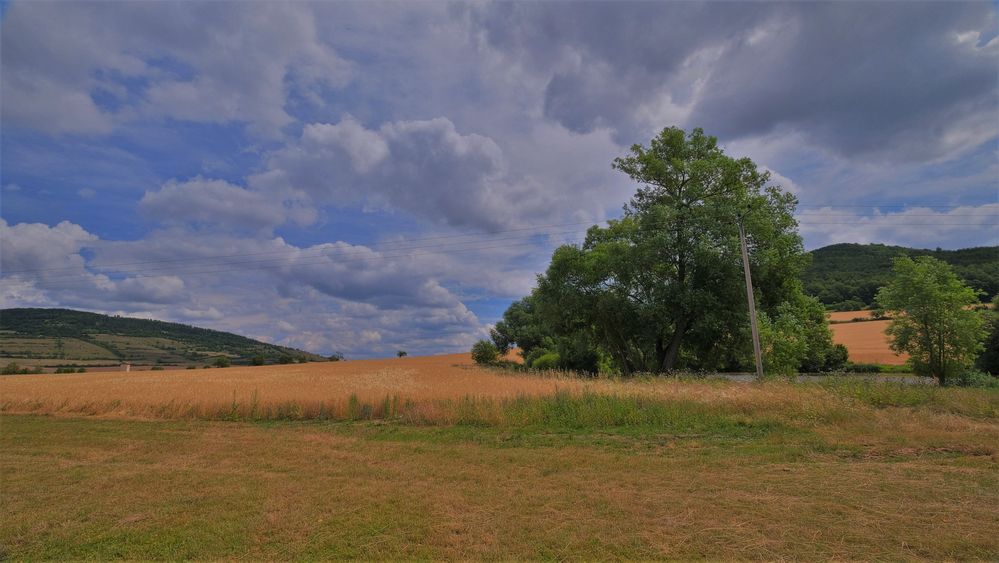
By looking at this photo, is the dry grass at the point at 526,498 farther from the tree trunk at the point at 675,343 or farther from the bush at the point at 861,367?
→ the bush at the point at 861,367

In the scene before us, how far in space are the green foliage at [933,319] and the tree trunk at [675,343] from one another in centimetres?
1098

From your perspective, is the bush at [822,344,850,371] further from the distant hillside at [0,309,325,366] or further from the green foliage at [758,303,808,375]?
the distant hillside at [0,309,325,366]

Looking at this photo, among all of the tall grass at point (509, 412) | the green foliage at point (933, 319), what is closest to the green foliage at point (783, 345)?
the green foliage at point (933, 319)

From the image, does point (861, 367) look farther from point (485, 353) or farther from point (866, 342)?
point (485, 353)

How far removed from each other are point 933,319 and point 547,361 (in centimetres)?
3225

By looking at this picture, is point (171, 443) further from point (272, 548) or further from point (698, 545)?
point (698, 545)

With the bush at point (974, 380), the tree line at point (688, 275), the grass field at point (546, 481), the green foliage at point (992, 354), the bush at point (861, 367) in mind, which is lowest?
the bush at point (861, 367)

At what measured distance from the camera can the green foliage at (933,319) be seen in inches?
931

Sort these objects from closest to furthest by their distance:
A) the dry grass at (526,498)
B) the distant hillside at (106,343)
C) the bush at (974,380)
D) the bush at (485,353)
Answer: the dry grass at (526,498)
the bush at (974,380)
the bush at (485,353)
the distant hillside at (106,343)

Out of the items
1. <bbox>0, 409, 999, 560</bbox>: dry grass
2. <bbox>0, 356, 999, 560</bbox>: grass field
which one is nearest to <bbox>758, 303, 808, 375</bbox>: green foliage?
<bbox>0, 356, 999, 560</bbox>: grass field

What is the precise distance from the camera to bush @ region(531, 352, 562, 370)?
159ft

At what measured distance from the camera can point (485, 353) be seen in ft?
208

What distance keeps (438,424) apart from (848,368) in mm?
46052

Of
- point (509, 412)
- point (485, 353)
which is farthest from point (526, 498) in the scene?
point (485, 353)
